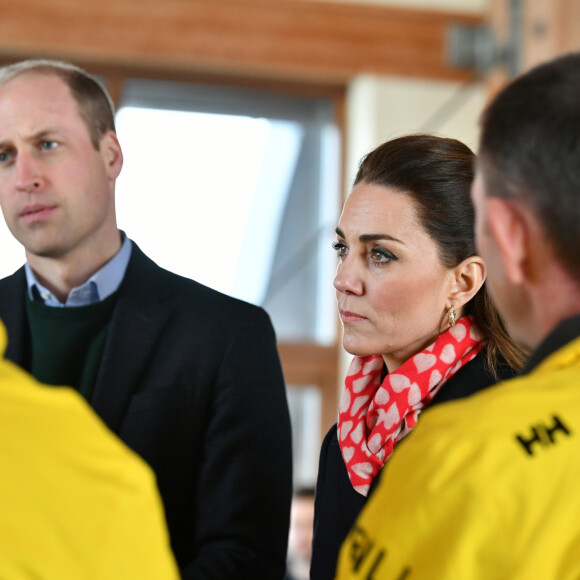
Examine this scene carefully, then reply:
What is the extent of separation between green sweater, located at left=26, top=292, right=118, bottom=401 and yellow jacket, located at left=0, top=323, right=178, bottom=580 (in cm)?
75

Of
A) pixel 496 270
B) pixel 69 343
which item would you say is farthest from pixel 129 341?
pixel 496 270

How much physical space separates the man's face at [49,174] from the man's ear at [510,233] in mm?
874

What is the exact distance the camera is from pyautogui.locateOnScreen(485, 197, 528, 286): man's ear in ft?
2.90

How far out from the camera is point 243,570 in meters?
1.40

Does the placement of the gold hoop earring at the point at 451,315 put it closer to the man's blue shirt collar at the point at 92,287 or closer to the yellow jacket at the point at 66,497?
the man's blue shirt collar at the point at 92,287

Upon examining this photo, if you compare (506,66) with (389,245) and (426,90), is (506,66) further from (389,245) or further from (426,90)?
(389,245)

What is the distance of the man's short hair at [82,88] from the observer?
1643 millimetres

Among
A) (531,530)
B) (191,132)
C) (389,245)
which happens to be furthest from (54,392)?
(191,132)

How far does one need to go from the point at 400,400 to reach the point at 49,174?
0.69 m

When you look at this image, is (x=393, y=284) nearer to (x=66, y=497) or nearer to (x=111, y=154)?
(x=111, y=154)

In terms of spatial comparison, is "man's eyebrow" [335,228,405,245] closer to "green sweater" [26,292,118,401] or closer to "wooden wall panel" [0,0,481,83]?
"green sweater" [26,292,118,401]

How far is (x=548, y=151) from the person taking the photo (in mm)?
859

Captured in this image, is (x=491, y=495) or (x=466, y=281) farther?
(x=466, y=281)

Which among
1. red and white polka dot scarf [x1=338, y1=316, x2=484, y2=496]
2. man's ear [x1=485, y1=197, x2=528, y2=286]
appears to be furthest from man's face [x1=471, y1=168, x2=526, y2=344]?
red and white polka dot scarf [x1=338, y1=316, x2=484, y2=496]
